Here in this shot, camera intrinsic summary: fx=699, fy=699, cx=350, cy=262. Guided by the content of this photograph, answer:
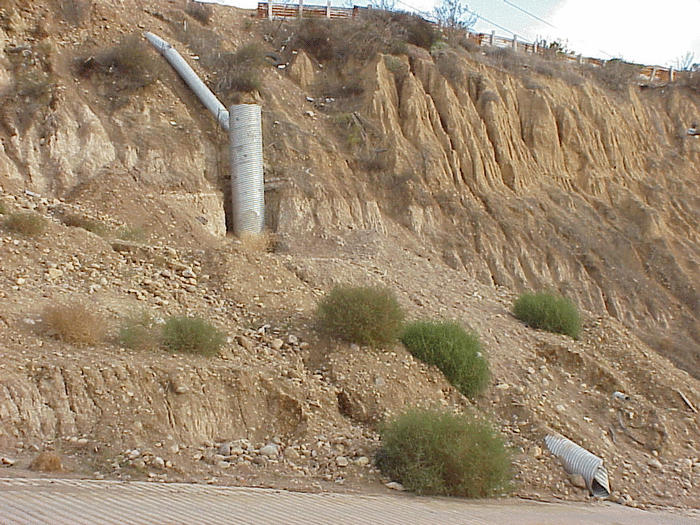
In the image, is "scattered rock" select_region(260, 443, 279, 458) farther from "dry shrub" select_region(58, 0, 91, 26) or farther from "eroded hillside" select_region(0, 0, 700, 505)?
"dry shrub" select_region(58, 0, 91, 26)

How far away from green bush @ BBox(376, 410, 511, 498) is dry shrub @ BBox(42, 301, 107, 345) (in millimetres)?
3717

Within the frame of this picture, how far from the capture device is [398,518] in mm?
6438

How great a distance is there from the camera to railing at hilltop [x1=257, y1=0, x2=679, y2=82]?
955 inches

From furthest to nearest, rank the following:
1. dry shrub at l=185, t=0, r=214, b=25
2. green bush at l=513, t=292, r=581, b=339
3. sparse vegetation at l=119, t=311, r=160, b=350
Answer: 1. dry shrub at l=185, t=0, r=214, b=25
2. green bush at l=513, t=292, r=581, b=339
3. sparse vegetation at l=119, t=311, r=160, b=350

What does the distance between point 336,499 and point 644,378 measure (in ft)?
25.9

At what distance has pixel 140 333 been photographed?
Result: 8703mm

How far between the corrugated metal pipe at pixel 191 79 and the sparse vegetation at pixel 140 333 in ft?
29.7

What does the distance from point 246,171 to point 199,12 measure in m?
8.26

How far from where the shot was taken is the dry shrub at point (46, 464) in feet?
20.8

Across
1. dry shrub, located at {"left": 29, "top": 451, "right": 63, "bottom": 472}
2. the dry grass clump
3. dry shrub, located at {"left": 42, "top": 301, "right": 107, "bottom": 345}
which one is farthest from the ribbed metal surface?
dry shrub, located at {"left": 29, "top": 451, "right": 63, "bottom": 472}

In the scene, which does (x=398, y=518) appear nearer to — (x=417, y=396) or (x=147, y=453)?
(x=147, y=453)

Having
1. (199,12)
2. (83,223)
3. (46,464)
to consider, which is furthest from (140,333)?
(199,12)

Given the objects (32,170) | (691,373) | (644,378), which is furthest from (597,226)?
(32,170)

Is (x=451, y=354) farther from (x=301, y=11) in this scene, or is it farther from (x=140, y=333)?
(x=301, y=11)
